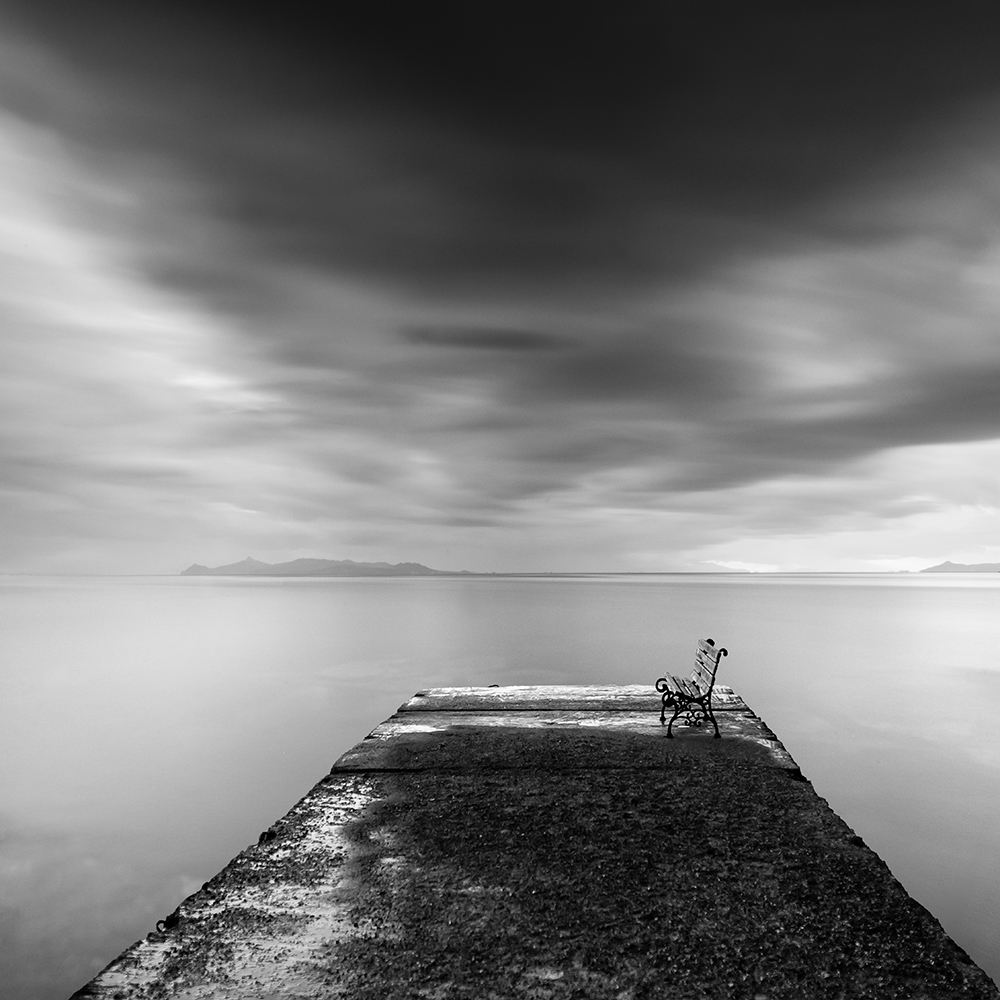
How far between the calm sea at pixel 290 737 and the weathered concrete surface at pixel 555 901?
13.8ft

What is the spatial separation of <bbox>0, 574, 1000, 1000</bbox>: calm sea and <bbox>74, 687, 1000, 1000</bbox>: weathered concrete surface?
4204mm

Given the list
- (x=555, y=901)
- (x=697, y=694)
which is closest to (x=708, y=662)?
(x=697, y=694)

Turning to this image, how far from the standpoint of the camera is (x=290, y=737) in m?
19.3

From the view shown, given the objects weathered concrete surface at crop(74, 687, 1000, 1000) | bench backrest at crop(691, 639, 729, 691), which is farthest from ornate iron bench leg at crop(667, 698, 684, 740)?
weathered concrete surface at crop(74, 687, 1000, 1000)

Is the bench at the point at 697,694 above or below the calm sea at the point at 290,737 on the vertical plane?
above

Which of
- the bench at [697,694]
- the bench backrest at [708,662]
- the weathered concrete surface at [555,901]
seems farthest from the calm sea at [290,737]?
the weathered concrete surface at [555,901]

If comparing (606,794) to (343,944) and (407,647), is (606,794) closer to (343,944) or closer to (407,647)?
(343,944)

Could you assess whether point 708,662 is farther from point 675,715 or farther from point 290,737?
point 290,737

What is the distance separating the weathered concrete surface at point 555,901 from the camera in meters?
3.92

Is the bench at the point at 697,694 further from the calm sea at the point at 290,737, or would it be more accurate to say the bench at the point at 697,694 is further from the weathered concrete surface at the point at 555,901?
the calm sea at the point at 290,737

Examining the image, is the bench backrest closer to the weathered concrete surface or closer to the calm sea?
the weathered concrete surface

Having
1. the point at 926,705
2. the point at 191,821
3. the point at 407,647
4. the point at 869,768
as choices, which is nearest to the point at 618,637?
the point at 407,647

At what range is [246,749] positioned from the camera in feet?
60.0

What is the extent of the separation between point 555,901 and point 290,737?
16.1m
